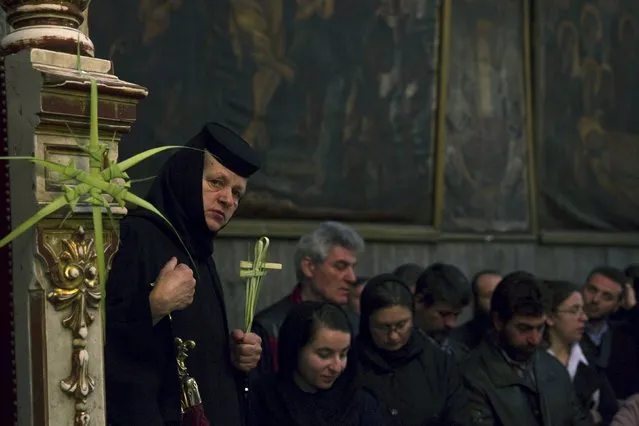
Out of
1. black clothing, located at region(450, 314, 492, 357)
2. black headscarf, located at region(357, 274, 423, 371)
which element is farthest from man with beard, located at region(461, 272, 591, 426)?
black clothing, located at region(450, 314, 492, 357)

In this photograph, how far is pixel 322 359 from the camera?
17.3 feet

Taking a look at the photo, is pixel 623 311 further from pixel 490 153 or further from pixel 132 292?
pixel 132 292

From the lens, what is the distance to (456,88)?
10.8 meters

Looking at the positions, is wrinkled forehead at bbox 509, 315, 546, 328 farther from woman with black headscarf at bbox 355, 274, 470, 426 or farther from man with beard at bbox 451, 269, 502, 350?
man with beard at bbox 451, 269, 502, 350

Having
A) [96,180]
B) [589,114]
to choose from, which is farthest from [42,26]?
[589,114]

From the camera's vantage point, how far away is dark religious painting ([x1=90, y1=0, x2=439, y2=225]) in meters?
8.13

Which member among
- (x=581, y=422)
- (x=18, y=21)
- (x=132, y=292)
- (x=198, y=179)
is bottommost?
(x=581, y=422)

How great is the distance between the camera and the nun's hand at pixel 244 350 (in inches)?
167

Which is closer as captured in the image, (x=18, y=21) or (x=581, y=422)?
(x=18, y=21)

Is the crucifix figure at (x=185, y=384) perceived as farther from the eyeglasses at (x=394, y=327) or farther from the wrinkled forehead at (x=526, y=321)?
the wrinkled forehead at (x=526, y=321)

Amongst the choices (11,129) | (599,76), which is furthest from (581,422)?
(599,76)

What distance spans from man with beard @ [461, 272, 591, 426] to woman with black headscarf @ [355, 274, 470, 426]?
0.27m

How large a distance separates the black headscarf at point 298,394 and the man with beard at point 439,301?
61.6 inches

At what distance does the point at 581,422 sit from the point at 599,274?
265 cm
